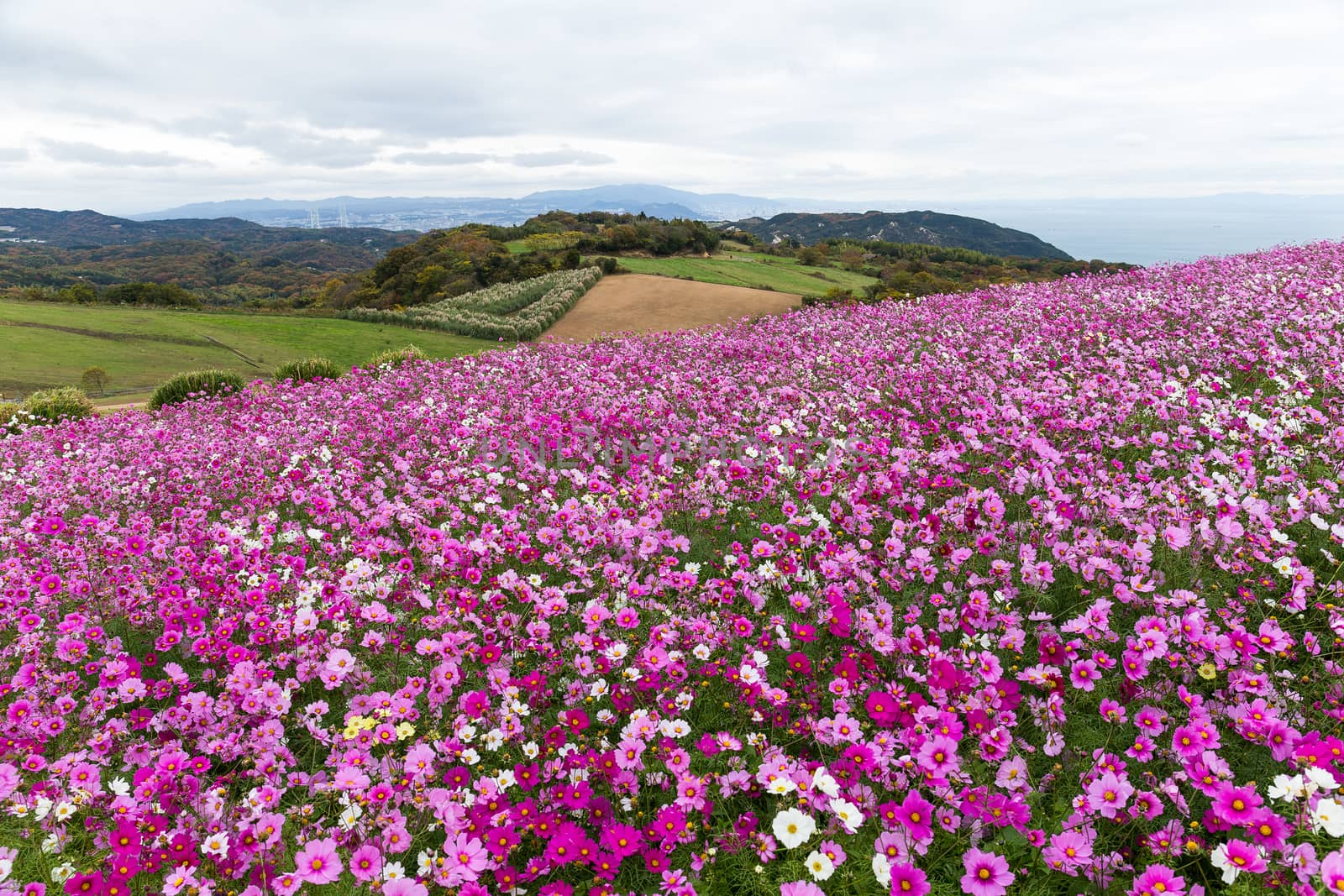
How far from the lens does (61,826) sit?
2.98m

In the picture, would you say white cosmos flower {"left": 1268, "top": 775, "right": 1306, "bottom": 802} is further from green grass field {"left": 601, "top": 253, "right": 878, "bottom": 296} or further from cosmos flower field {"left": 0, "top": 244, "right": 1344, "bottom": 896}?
green grass field {"left": 601, "top": 253, "right": 878, "bottom": 296}

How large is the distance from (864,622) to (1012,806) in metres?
1.20

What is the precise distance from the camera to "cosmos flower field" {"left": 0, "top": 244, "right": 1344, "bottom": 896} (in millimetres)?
2713

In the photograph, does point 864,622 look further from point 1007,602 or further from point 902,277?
point 902,277

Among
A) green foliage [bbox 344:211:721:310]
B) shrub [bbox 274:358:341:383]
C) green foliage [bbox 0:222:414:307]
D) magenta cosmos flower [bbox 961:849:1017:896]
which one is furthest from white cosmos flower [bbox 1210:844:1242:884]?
green foliage [bbox 0:222:414:307]

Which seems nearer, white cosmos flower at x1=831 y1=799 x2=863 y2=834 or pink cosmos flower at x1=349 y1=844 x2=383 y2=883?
white cosmos flower at x1=831 y1=799 x2=863 y2=834

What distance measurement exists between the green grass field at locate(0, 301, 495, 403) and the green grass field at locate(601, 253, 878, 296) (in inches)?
751

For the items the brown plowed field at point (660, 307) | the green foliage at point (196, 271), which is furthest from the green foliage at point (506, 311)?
the green foliage at point (196, 271)

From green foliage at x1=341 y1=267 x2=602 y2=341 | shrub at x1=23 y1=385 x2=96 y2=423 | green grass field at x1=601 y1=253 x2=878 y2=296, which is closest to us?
shrub at x1=23 y1=385 x2=96 y2=423

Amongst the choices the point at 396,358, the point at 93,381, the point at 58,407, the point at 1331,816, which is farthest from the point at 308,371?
the point at 1331,816

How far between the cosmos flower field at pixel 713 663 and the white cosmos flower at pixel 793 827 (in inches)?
4.2

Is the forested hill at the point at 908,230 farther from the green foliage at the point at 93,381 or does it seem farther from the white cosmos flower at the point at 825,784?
the white cosmos flower at the point at 825,784

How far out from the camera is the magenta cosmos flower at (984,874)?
7.97ft

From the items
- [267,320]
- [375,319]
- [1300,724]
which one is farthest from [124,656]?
[375,319]
